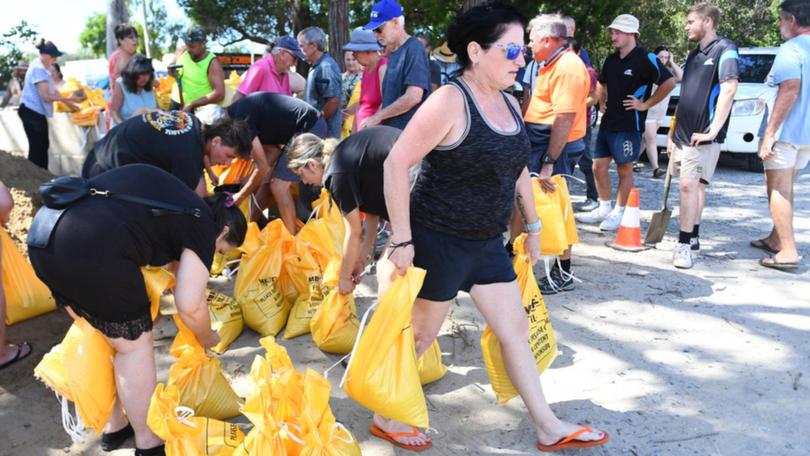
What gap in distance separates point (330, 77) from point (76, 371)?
12.6 ft

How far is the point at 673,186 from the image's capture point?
802 cm

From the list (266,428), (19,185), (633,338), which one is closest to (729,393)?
(633,338)

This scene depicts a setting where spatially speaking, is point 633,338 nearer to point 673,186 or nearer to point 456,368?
point 456,368

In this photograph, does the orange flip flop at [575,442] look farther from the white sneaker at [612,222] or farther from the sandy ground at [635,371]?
the white sneaker at [612,222]

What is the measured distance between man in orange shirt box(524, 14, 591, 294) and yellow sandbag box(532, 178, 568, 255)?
0.22 ft

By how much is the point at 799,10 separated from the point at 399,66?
2.83m

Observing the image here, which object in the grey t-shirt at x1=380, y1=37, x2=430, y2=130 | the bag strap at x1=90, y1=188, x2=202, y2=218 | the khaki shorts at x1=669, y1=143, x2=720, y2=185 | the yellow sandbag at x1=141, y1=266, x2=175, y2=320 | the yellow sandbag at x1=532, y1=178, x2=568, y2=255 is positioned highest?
the grey t-shirt at x1=380, y1=37, x2=430, y2=130

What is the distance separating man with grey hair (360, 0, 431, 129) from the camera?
14.2ft

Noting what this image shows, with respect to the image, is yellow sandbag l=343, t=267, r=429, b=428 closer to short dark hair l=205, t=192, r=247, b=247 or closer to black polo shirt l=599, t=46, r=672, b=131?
short dark hair l=205, t=192, r=247, b=247

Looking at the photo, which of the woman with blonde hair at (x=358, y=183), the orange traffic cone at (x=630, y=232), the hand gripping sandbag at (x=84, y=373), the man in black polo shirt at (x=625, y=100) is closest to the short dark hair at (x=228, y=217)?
the woman with blonde hair at (x=358, y=183)

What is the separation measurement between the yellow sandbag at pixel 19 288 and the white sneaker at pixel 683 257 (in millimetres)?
4261

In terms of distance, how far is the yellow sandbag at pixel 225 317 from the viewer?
3.61 metres

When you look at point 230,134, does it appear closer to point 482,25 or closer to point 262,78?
point 482,25

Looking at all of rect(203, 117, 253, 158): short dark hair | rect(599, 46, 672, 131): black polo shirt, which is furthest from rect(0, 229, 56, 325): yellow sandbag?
rect(599, 46, 672, 131): black polo shirt
